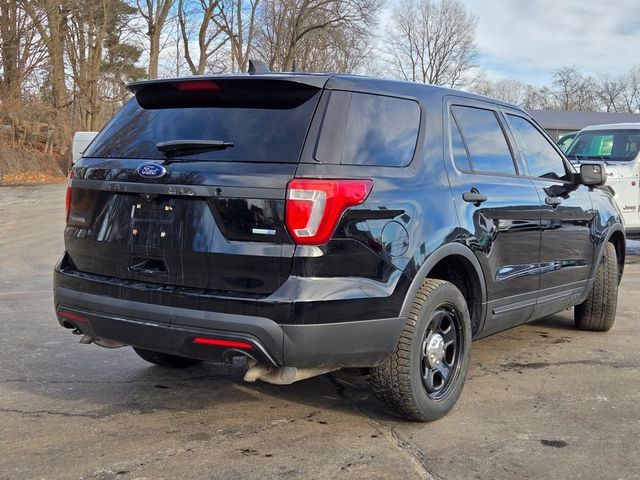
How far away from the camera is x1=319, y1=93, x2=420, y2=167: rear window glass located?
11.1 feet

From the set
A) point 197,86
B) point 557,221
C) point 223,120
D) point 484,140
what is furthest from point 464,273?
point 197,86

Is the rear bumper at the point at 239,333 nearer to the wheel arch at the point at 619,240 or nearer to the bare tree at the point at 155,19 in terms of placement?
the wheel arch at the point at 619,240

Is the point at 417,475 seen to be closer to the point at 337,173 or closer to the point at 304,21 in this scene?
the point at 337,173

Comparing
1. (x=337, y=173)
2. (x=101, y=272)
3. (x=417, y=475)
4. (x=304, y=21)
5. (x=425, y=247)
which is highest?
(x=304, y=21)

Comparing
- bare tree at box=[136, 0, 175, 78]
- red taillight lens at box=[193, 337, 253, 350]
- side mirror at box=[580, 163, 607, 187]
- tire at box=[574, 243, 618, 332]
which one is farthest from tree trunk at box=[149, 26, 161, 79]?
red taillight lens at box=[193, 337, 253, 350]

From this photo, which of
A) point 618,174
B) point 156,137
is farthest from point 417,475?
point 618,174

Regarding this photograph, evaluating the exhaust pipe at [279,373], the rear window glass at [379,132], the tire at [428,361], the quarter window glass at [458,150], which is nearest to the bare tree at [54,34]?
the quarter window glass at [458,150]

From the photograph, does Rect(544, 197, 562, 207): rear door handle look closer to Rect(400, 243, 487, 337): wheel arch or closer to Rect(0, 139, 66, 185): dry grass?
Rect(400, 243, 487, 337): wheel arch

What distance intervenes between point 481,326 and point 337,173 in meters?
1.62

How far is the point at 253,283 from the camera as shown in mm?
3174

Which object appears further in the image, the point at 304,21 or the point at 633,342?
the point at 304,21

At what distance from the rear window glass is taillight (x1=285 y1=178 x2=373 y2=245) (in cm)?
21

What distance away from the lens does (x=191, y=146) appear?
3.43m

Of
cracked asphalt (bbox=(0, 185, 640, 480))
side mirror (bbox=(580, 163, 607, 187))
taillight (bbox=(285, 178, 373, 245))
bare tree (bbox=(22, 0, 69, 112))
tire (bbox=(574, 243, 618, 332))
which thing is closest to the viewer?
taillight (bbox=(285, 178, 373, 245))
